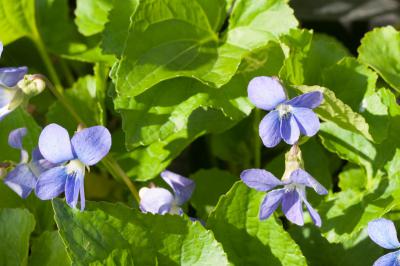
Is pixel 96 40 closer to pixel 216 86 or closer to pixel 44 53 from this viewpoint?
pixel 44 53

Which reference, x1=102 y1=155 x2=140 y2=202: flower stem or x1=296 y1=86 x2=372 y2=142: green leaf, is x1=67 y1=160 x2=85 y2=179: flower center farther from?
x1=296 y1=86 x2=372 y2=142: green leaf

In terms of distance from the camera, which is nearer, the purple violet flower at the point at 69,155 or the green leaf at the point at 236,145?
the purple violet flower at the point at 69,155

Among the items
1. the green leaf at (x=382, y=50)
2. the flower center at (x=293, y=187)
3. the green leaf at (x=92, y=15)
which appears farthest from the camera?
the green leaf at (x=92, y=15)

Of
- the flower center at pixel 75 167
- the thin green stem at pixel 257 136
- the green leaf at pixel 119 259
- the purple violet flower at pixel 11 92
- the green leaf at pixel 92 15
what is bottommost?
the thin green stem at pixel 257 136

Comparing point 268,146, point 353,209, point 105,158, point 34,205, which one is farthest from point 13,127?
point 353,209

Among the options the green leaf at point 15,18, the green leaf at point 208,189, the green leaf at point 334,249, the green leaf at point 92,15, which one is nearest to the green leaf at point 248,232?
the green leaf at point 334,249

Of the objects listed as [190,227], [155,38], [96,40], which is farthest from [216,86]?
[96,40]

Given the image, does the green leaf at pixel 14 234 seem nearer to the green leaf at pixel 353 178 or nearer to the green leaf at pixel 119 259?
the green leaf at pixel 119 259
